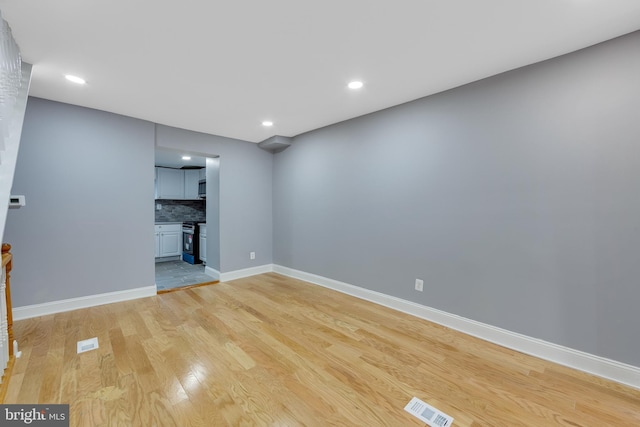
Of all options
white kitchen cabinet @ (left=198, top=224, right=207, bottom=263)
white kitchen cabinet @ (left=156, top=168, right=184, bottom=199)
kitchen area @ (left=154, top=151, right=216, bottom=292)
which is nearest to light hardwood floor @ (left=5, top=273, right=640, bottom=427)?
kitchen area @ (left=154, top=151, right=216, bottom=292)

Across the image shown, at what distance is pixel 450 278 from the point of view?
2.61 metres

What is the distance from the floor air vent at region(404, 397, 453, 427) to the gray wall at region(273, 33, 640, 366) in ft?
3.96

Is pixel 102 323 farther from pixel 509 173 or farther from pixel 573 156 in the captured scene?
Answer: pixel 573 156

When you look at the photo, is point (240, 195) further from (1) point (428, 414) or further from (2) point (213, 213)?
(1) point (428, 414)

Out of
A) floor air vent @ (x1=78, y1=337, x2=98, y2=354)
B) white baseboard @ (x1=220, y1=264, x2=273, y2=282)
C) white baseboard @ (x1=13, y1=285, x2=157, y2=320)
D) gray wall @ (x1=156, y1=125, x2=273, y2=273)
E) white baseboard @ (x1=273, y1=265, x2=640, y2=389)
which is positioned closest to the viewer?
white baseboard @ (x1=273, y1=265, x2=640, y2=389)

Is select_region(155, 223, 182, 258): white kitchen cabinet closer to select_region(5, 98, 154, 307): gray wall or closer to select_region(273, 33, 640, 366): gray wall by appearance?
select_region(5, 98, 154, 307): gray wall

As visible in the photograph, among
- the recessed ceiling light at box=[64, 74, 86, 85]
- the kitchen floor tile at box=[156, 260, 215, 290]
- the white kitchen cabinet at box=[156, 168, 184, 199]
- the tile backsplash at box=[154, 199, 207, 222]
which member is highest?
the recessed ceiling light at box=[64, 74, 86, 85]

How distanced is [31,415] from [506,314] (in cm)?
335

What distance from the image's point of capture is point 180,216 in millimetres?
6773

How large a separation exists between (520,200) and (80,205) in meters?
4.61

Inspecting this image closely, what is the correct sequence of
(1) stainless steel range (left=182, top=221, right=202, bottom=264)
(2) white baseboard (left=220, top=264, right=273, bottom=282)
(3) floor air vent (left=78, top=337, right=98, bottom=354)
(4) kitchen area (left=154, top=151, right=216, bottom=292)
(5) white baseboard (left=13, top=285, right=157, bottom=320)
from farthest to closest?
(1) stainless steel range (left=182, top=221, right=202, bottom=264) → (4) kitchen area (left=154, top=151, right=216, bottom=292) → (2) white baseboard (left=220, top=264, right=273, bottom=282) → (5) white baseboard (left=13, top=285, right=157, bottom=320) → (3) floor air vent (left=78, top=337, right=98, bottom=354)

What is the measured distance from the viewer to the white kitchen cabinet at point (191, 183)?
6.56 metres

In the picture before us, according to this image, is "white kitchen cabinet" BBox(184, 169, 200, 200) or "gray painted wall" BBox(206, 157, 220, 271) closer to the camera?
"gray painted wall" BBox(206, 157, 220, 271)

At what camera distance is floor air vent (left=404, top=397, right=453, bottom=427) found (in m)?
1.45
